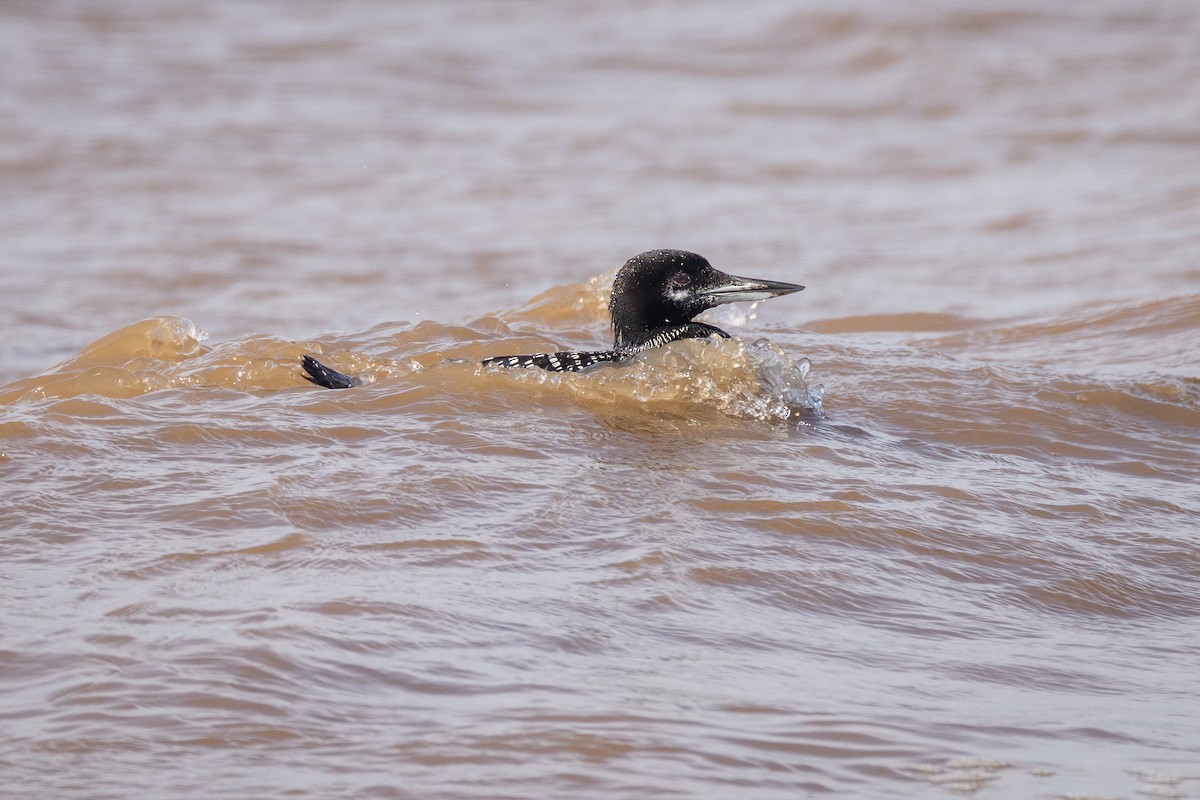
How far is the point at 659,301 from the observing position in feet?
20.7

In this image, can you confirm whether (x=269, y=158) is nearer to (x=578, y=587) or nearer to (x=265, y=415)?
(x=265, y=415)

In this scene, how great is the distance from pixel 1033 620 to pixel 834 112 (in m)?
12.5

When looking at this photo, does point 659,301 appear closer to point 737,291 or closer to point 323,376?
point 737,291

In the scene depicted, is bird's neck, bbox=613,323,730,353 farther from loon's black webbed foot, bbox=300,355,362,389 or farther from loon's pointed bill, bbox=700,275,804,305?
loon's black webbed foot, bbox=300,355,362,389

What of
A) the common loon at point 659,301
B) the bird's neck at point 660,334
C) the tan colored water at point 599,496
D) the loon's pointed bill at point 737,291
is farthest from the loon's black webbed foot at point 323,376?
the loon's pointed bill at point 737,291

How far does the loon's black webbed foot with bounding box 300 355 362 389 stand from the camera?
20.2 feet

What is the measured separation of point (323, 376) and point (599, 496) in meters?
1.63

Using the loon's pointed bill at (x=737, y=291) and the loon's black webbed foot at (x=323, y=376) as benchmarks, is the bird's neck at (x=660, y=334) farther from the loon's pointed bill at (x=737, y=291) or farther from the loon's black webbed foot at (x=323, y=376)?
the loon's black webbed foot at (x=323, y=376)

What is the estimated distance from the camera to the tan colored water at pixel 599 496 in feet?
11.6

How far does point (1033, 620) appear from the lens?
446 cm

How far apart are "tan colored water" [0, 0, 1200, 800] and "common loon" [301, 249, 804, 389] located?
0.14 metres

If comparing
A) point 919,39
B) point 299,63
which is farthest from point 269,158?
point 919,39

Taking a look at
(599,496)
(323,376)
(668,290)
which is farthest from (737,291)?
(323,376)

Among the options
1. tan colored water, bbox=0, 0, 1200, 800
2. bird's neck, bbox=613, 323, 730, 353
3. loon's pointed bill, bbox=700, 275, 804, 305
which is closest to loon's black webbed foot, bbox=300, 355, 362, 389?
tan colored water, bbox=0, 0, 1200, 800
